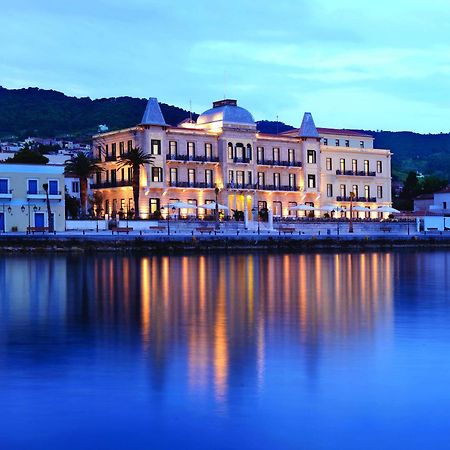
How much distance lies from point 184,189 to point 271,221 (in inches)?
445

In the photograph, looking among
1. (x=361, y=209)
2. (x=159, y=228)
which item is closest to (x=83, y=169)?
(x=159, y=228)

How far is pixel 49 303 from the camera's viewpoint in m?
25.7

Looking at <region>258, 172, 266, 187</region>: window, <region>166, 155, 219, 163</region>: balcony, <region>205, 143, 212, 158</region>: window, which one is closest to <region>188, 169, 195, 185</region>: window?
<region>166, 155, 219, 163</region>: balcony

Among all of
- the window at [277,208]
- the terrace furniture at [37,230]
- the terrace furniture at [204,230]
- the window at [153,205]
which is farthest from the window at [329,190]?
the terrace furniture at [37,230]

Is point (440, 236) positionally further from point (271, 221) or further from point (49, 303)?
point (49, 303)

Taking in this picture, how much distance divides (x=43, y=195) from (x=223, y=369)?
58.0m

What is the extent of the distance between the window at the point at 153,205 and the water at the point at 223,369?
52923mm

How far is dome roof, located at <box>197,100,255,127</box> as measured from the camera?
Result: 89.8 m

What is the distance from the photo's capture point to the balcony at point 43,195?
70062 mm

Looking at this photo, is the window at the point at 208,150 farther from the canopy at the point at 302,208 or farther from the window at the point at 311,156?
the window at the point at 311,156

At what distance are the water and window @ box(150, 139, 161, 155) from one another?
180 ft

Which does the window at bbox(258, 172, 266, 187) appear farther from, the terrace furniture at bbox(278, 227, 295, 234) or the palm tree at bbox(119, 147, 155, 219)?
the palm tree at bbox(119, 147, 155, 219)

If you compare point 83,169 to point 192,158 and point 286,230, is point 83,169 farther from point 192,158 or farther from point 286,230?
point 286,230

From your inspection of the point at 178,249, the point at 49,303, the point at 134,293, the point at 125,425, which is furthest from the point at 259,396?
the point at 178,249
